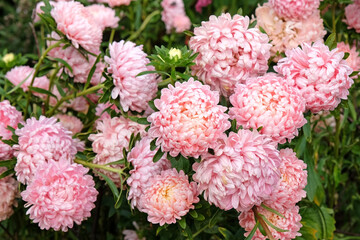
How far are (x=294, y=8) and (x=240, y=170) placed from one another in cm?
47

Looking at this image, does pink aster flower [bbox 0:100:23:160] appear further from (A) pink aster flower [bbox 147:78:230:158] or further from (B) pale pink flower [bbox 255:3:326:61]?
(B) pale pink flower [bbox 255:3:326:61]

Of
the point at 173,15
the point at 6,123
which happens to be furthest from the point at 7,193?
the point at 173,15

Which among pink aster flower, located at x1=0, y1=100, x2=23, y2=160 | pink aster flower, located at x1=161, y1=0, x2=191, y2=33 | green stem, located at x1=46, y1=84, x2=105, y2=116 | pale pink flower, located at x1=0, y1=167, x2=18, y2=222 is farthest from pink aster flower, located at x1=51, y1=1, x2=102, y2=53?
pink aster flower, located at x1=161, y1=0, x2=191, y2=33

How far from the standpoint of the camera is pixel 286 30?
3.51ft

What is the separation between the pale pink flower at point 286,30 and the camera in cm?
108

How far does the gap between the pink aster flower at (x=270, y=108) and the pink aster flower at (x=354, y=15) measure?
1.54 feet

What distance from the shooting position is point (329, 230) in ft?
3.82

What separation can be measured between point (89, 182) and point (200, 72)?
304 millimetres

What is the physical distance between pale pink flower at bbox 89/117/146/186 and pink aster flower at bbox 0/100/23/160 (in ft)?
0.55

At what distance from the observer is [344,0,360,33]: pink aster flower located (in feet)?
3.85

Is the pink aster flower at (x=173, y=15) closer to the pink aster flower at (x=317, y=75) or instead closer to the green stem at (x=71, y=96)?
the green stem at (x=71, y=96)

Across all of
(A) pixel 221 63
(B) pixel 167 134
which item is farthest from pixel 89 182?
(A) pixel 221 63

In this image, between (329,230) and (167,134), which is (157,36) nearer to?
(329,230)

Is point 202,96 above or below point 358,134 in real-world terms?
above
